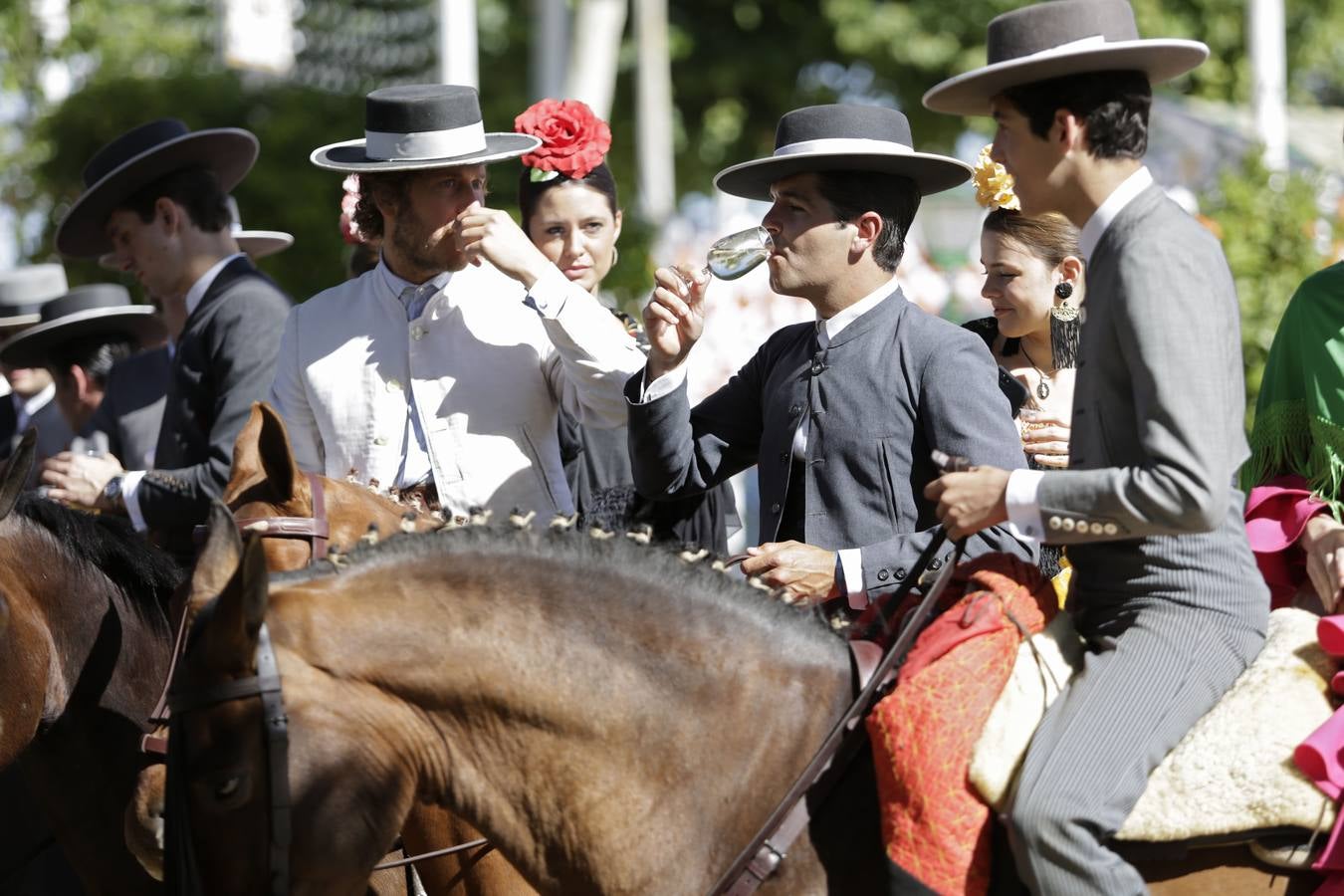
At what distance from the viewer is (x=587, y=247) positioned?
5363mm

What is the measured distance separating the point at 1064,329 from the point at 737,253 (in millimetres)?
1207

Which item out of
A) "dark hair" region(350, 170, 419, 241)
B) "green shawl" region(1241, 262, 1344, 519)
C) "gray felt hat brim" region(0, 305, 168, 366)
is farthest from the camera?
Answer: "gray felt hat brim" region(0, 305, 168, 366)

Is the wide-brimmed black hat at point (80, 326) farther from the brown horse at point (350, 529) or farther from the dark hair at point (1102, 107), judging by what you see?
the dark hair at point (1102, 107)

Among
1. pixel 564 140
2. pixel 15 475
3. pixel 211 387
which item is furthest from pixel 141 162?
pixel 15 475

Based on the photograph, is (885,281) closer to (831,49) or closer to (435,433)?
(435,433)

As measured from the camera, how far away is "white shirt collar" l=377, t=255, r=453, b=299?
437 cm

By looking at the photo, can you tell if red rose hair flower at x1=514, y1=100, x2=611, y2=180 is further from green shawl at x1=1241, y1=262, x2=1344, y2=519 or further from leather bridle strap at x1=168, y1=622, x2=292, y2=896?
leather bridle strap at x1=168, y1=622, x2=292, y2=896

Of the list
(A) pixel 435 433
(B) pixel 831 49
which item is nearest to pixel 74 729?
(A) pixel 435 433

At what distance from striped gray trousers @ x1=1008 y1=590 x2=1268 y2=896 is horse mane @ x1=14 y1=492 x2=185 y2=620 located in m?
2.57

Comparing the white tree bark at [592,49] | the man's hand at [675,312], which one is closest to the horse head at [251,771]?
the man's hand at [675,312]

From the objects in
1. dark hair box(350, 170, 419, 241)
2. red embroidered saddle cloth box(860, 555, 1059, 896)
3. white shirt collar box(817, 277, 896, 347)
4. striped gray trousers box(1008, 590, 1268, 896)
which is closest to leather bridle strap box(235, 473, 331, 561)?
dark hair box(350, 170, 419, 241)

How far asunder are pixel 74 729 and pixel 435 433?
122 cm

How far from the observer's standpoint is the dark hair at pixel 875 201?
3.90 m

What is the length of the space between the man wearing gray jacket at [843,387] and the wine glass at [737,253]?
0.24 feet
